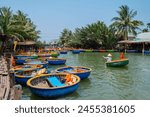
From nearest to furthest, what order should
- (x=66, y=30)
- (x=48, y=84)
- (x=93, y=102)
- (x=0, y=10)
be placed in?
1. (x=93, y=102)
2. (x=48, y=84)
3. (x=0, y=10)
4. (x=66, y=30)

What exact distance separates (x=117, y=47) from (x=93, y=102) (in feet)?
171

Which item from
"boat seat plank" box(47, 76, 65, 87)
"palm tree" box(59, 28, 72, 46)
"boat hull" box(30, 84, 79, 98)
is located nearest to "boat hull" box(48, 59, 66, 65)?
"boat seat plank" box(47, 76, 65, 87)

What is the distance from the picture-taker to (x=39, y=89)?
1079 centimetres

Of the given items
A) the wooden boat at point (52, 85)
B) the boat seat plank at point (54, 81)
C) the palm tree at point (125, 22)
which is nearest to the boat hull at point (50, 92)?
the wooden boat at point (52, 85)

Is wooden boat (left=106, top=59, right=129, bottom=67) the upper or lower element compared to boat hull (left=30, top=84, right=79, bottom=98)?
upper

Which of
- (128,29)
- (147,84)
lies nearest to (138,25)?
(128,29)

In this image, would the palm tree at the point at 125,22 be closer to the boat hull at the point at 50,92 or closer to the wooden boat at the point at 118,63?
the wooden boat at the point at 118,63

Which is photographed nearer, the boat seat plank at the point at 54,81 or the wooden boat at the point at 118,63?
the boat seat plank at the point at 54,81

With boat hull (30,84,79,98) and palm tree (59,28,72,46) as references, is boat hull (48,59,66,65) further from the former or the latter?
palm tree (59,28,72,46)

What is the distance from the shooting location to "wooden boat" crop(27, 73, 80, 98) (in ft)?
35.8

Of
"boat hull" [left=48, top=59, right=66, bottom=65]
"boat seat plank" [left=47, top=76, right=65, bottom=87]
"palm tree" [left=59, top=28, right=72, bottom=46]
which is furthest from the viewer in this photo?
"palm tree" [left=59, top=28, right=72, bottom=46]

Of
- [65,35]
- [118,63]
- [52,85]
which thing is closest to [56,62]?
[118,63]

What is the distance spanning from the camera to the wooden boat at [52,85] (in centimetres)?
1091

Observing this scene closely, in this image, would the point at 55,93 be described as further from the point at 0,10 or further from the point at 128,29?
the point at 128,29
